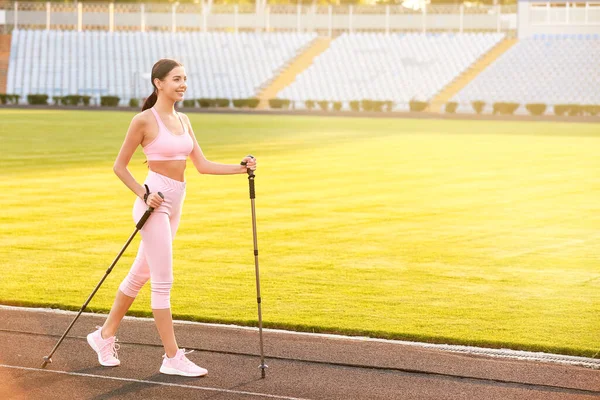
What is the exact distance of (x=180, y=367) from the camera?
8.55 m

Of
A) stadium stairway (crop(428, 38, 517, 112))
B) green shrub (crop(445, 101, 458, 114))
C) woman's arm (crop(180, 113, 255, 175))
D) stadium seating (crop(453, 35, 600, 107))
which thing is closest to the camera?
woman's arm (crop(180, 113, 255, 175))

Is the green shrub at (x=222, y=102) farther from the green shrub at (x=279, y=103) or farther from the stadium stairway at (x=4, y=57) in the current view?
the stadium stairway at (x=4, y=57)

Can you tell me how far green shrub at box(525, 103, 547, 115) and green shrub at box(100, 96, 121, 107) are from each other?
28455mm

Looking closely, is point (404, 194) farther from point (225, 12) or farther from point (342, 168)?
point (225, 12)

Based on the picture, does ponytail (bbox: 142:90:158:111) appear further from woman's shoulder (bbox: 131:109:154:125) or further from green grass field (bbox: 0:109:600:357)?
green grass field (bbox: 0:109:600:357)

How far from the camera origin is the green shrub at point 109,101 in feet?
267

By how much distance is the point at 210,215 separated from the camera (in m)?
19.5

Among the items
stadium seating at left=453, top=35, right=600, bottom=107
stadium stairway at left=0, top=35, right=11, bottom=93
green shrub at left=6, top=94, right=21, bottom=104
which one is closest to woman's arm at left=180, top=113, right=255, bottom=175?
stadium seating at left=453, top=35, right=600, bottom=107

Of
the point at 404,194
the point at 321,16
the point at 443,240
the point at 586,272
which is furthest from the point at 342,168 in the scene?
the point at 321,16

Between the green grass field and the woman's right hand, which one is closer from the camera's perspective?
the woman's right hand

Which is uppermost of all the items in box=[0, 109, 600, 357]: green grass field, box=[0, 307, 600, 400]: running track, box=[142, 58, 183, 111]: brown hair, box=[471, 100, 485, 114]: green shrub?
box=[142, 58, 183, 111]: brown hair

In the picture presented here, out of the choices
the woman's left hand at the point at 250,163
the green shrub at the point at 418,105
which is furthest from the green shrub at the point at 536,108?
the woman's left hand at the point at 250,163

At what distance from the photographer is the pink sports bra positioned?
336 inches

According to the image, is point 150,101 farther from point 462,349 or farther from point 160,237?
point 462,349
